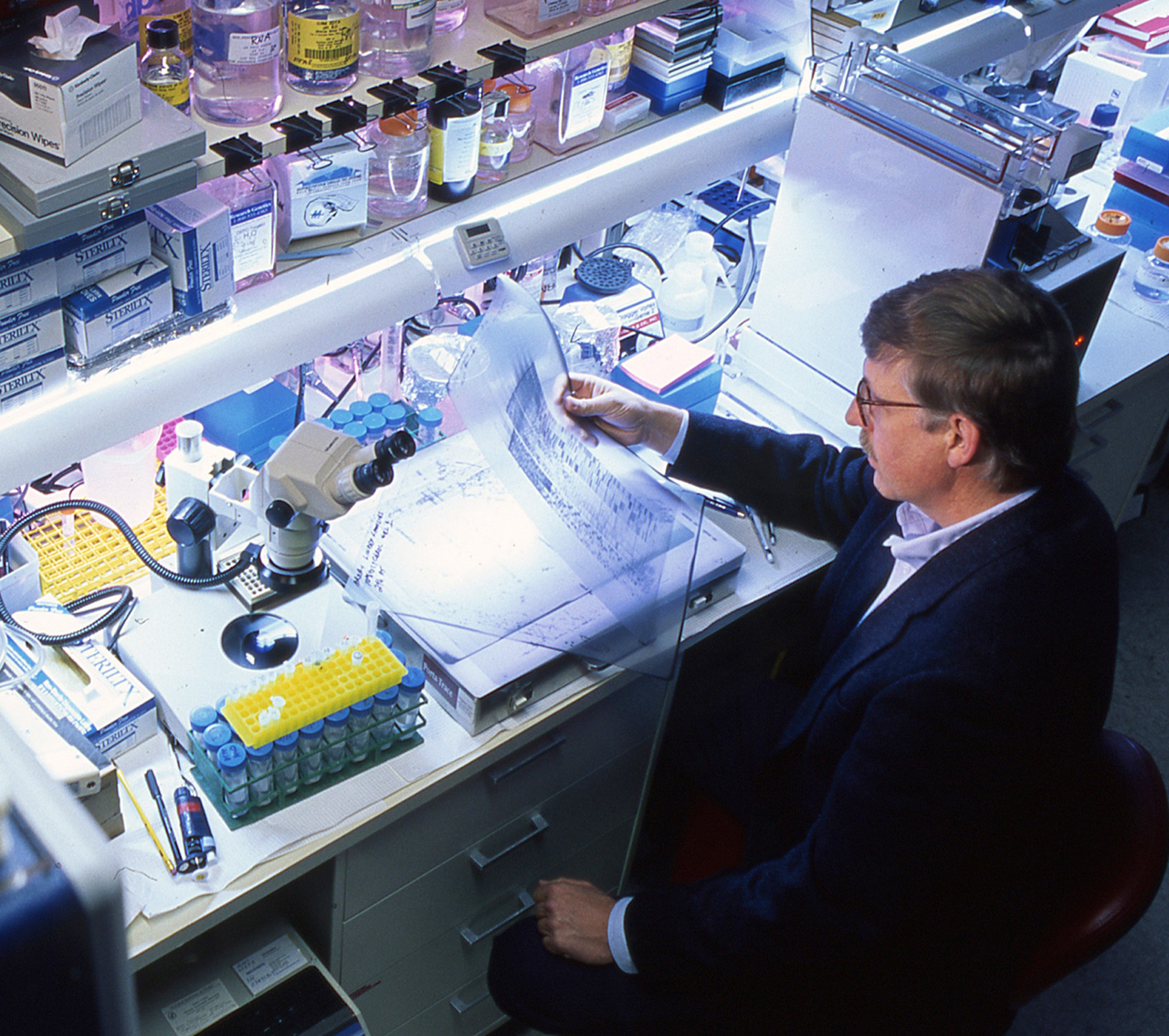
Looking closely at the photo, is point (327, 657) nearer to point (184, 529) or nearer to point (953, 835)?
point (184, 529)

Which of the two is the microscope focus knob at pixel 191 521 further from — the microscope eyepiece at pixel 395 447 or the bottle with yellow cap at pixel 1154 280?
the bottle with yellow cap at pixel 1154 280

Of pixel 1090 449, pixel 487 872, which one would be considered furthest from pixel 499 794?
pixel 1090 449


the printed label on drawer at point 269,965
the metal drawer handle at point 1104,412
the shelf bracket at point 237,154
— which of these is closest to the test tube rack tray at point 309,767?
the printed label on drawer at point 269,965

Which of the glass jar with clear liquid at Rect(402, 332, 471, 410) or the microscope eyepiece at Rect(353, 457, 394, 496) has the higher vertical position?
the microscope eyepiece at Rect(353, 457, 394, 496)

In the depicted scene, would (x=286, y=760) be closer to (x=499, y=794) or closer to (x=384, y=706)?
(x=384, y=706)

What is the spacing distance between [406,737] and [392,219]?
800 millimetres

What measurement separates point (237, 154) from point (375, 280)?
392 mm

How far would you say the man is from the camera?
1542 mm

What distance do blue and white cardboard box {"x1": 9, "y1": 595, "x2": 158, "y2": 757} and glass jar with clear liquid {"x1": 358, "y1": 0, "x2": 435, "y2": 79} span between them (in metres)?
0.86

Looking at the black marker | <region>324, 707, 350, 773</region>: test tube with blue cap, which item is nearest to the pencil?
the black marker

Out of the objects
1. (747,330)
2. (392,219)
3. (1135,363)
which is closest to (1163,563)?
(1135,363)

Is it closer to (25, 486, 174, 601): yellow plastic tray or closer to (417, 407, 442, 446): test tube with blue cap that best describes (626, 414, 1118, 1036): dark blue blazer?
(417, 407, 442, 446): test tube with blue cap

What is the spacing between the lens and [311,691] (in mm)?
1597

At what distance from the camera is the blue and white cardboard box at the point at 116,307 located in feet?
4.96
